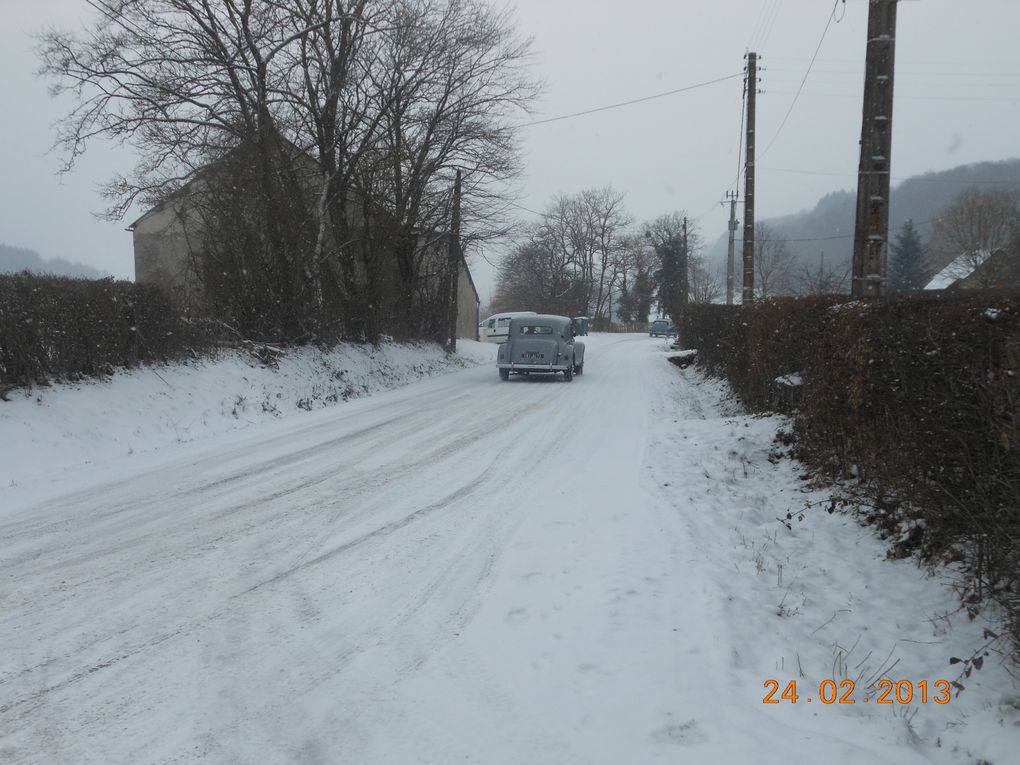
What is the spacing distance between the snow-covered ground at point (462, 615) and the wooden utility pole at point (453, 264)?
668 inches

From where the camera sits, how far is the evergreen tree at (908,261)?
49688 mm

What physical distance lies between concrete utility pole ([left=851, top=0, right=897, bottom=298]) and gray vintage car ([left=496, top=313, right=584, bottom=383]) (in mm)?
9595

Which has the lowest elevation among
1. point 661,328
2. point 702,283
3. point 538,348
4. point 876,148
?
point 538,348

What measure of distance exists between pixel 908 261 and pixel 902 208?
29.2 meters

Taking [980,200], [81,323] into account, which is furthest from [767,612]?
[980,200]

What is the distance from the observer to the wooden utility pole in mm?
23089

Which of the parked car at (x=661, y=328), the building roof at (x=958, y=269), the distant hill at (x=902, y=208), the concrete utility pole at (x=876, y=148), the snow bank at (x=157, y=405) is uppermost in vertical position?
the distant hill at (x=902, y=208)

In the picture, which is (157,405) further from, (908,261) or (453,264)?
(908,261)

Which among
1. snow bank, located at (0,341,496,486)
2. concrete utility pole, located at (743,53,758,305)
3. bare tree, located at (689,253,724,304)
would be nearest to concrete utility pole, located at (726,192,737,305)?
concrete utility pole, located at (743,53,758,305)

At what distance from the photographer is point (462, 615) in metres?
3.72

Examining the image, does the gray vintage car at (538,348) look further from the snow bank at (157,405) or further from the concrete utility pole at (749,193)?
the concrete utility pole at (749,193)

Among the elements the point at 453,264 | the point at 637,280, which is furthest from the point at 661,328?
the point at 453,264

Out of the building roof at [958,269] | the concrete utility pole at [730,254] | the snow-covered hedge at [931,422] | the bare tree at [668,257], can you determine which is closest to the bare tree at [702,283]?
the bare tree at [668,257]

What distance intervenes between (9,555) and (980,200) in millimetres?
70102
